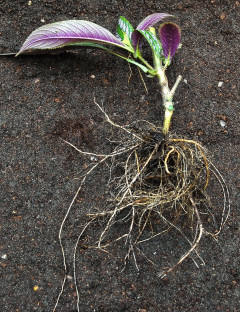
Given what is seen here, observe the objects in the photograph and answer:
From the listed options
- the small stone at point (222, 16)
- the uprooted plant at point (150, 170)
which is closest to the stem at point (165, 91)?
the uprooted plant at point (150, 170)

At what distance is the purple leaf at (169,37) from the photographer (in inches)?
49.9

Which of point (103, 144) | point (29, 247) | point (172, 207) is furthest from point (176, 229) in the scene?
point (29, 247)

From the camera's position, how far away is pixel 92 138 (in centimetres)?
138

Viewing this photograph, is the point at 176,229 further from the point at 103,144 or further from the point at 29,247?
the point at 29,247

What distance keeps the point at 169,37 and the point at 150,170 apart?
16.2 inches

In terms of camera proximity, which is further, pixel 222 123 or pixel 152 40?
pixel 222 123

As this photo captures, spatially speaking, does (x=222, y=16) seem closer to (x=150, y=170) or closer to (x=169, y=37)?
(x=169, y=37)

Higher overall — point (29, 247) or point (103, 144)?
point (103, 144)

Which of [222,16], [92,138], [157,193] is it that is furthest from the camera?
[222,16]

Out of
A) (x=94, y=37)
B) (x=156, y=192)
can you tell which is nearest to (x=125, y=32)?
(x=94, y=37)

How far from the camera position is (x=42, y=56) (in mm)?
1418

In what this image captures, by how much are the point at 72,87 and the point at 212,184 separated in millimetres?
563

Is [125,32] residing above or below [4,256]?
above

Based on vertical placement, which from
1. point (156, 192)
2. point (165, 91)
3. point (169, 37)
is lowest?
point (156, 192)
